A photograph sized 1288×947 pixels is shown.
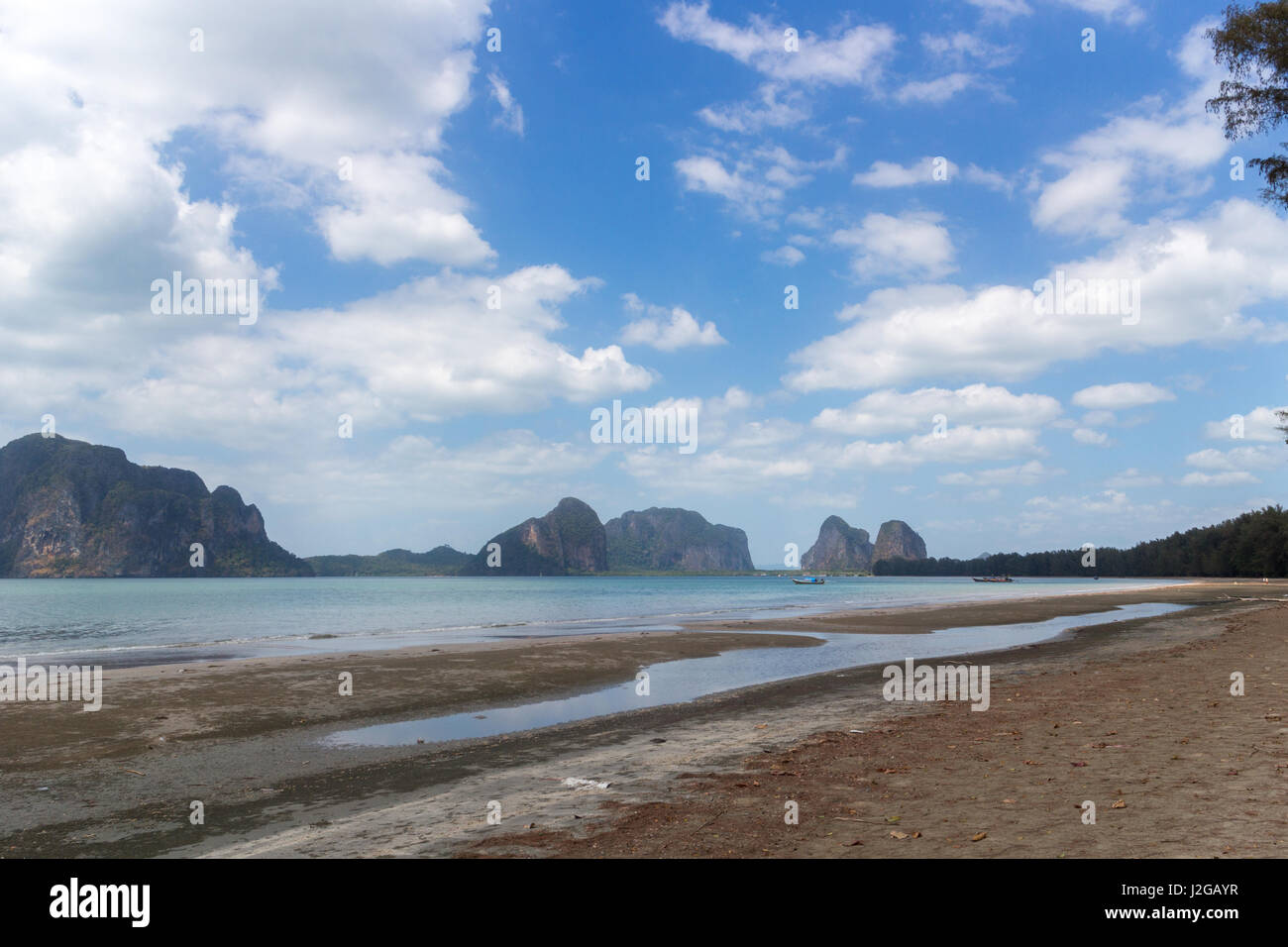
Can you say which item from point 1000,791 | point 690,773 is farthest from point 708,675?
point 1000,791

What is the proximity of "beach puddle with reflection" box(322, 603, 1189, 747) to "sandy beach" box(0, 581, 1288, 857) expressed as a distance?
3.33 ft

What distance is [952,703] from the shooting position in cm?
1705

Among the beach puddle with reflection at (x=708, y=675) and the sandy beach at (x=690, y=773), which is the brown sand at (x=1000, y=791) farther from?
the beach puddle with reflection at (x=708, y=675)

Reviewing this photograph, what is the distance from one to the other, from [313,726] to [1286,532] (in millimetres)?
159556

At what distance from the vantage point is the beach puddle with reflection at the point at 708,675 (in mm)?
16672

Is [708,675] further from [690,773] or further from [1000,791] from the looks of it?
[1000,791]

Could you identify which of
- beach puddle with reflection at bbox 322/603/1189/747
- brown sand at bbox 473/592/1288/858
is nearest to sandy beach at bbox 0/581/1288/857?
brown sand at bbox 473/592/1288/858

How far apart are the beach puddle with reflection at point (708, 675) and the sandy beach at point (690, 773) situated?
3.33 feet

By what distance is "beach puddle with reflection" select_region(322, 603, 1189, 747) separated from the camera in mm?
16672

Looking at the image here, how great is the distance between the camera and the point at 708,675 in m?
25.8

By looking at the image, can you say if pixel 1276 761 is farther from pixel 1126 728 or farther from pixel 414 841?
pixel 414 841

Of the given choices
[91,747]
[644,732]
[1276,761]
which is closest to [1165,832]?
[1276,761]

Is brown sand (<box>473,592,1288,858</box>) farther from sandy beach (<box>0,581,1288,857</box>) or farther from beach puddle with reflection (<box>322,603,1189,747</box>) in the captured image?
beach puddle with reflection (<box>322,603,1189,747</box>)

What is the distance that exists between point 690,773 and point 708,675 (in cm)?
1495
